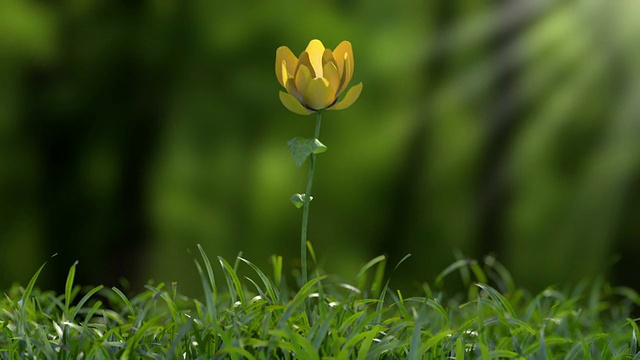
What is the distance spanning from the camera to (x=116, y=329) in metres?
1.42

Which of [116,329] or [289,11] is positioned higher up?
[289,11]

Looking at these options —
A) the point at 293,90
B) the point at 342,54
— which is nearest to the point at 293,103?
the point at 293,90

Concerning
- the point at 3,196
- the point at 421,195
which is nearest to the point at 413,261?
the point at 421,195

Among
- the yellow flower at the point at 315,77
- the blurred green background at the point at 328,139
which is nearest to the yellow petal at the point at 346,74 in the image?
the yellow flower at the point at 315,77

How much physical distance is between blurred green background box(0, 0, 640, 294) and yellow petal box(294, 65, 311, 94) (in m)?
2.46

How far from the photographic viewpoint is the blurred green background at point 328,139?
3930 millimetres

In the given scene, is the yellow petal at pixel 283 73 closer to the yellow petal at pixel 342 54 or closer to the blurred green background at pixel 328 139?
the yellow petal at pixel 342 54

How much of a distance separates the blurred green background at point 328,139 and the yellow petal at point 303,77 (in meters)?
2.46

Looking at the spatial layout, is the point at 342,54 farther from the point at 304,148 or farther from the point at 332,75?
the point at 304,148

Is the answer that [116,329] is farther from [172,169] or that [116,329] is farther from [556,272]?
[556,272]

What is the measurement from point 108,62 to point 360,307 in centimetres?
268

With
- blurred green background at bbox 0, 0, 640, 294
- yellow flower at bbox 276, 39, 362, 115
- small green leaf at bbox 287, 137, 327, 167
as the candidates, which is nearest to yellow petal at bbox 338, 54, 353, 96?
yellow flower at bbox 276, 39, 362, 115

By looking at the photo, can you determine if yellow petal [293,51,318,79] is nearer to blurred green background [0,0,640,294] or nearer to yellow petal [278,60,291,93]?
yellow petal [278,60,291,93]

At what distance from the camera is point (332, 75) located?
1.40 m
